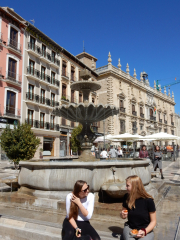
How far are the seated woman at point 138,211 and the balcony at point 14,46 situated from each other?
68.1 feet

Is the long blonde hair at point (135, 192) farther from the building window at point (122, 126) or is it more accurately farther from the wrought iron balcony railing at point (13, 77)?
the building window at point (122, 126)

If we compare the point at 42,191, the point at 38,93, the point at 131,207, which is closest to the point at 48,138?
the point at 38,93

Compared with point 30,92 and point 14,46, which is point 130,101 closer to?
point 30,92

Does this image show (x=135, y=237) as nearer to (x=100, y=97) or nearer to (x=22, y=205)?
(x=22, y=205)

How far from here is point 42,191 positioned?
15.3 ft

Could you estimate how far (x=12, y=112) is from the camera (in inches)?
785

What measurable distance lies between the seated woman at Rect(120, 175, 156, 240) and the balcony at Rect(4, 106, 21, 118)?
1851cm

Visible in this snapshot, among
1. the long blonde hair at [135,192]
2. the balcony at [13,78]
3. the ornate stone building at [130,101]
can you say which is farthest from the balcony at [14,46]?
the long blonde hair at [135,192]

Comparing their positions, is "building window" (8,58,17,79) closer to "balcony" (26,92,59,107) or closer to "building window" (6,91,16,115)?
"building window" (6,91,16,115)

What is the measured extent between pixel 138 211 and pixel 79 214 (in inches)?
28.0

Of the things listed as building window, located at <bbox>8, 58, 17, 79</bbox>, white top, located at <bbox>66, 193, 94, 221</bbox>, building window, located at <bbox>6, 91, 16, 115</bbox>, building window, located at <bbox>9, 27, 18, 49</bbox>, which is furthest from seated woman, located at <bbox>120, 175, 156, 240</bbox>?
building window, located at <bbox>9, 27, 18, 49</bbox>

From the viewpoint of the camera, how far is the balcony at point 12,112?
19255 millimetres

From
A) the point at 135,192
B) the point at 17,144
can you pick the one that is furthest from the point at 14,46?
the point at 135,192

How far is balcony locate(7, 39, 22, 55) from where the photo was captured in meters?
20.1
